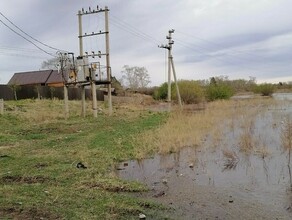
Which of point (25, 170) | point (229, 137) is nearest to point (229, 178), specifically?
point (25, 170)

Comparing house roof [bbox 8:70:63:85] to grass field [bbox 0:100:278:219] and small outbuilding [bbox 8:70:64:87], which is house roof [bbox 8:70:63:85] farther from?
grass field [bbox 0:100:278:219]

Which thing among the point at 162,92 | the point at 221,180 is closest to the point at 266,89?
the point at 162,92

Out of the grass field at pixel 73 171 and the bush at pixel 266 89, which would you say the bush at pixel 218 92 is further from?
the grass field at pixel 73 171

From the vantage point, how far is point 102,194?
6.79 metres

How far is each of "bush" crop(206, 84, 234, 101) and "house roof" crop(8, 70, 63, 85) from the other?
2210cm

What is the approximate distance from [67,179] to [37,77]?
2056 inches

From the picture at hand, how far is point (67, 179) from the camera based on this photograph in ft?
26.4

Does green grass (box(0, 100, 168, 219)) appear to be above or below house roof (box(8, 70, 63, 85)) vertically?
below

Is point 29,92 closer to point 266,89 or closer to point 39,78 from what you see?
point 39,78

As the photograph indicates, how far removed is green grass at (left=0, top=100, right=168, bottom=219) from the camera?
19.4 feet

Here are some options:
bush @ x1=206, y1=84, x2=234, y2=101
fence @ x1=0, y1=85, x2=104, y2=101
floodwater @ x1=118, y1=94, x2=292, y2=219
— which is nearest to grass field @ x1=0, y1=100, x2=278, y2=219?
floodwater @ x1=118, y1=94, x2=292, y2=219

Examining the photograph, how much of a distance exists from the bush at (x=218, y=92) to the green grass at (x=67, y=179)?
38179 millimetres

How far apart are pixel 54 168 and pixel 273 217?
5.46 m

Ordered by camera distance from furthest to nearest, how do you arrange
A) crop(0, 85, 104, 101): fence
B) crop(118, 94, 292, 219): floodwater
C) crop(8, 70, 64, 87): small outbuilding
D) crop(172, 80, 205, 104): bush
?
crop(8, 70, 64, 87): small outbuilding < crop(172, 80, 205, 104): bush < crop(0, 85, 104, 101): fence < crop(118, 94, 292, 219): floodwater
